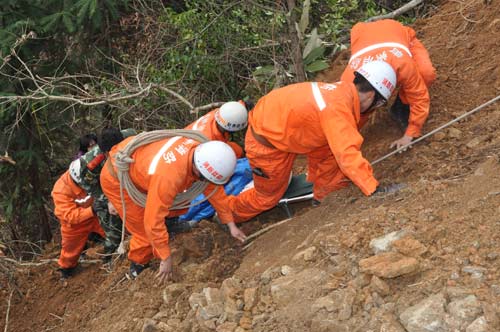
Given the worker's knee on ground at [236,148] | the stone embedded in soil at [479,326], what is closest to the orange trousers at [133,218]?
the worker's knee on ground at [236,148]

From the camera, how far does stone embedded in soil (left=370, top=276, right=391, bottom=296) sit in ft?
9.99

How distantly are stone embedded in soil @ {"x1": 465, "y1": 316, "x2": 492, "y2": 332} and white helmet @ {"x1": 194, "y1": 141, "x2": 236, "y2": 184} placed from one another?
2123 mm

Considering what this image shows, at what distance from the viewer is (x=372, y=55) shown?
4980 mm

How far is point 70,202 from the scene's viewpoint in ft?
18.8

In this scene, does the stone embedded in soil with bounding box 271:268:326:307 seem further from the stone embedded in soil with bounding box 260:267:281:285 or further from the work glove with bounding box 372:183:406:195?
the work glove with bounding box 372:183:406:195

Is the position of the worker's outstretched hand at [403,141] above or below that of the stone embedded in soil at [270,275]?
above

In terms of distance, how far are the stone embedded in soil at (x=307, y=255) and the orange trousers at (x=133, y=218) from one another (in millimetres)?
1482

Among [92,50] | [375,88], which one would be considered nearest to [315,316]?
[375,88]

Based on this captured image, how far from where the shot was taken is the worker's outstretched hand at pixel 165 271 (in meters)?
4.42

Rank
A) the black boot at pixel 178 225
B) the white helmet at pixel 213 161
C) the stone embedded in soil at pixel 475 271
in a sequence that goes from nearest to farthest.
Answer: the stone embedded in soil at pixel 475 271 → the white helmet at pixel 213 161 → the black boot at pixel 178 225

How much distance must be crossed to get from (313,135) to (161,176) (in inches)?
48.0

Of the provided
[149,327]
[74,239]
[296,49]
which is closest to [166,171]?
[149,327]

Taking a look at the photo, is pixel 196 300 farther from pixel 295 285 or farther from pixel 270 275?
pixel 295 285

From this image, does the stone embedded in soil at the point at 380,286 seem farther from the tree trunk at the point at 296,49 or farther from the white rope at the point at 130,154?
the tree trunk at the point at 296,49
